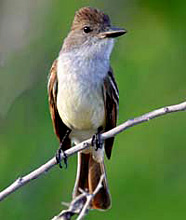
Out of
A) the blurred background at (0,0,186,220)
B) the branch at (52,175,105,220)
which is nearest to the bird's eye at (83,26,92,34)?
the blurred background at (0,0,186,220)

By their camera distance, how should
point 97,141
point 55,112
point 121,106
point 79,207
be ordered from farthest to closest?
point 121,106
point 55,112
point 97,141
point 79,207

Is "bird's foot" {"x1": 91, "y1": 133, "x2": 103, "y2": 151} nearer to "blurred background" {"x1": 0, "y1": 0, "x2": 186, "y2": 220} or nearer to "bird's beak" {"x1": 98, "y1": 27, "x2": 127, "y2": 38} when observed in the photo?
"bird's beak" {"x1": 98, "y1": 27, "x2": 127, "y2": 38}

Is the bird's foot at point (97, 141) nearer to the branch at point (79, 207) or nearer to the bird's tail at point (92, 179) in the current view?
the bird's tail at point (92, 179)

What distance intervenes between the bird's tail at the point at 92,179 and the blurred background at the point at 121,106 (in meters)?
0.54

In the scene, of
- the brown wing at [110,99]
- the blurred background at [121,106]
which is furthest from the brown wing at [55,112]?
the blurred background at [121,106]

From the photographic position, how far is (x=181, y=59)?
7715 mm

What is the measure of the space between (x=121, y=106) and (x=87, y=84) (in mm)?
1491

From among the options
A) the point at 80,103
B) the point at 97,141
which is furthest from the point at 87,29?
the point at 97,141

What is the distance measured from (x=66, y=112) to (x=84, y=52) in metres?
0.39

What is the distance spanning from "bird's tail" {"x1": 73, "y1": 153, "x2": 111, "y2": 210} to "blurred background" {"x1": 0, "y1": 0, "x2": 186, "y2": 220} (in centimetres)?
54

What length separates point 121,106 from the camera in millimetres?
7023

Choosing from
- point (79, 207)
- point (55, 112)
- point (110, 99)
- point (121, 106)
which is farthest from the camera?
point (121, 106)

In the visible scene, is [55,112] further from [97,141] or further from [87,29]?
[87,29]

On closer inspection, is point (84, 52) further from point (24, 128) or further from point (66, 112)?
point (24, 128)
